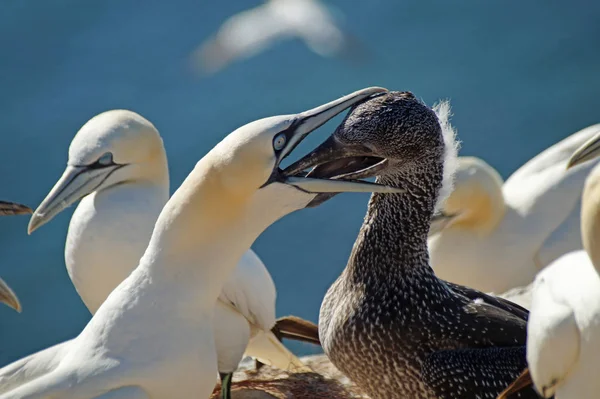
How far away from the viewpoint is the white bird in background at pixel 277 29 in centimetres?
1288

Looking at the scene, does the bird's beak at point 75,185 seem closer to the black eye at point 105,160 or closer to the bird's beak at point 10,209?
the black eye at point 105,160

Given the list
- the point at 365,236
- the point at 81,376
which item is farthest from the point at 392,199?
the point at 81,376

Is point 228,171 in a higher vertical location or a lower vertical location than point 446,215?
higher

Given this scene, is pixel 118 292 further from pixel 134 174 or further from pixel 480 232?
pixel 480 232

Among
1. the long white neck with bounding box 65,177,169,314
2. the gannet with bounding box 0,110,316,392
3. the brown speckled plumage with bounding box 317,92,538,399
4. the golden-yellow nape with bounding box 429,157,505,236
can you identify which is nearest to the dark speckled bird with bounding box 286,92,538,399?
the brown speckled plumage with bounding box 317,92,538,399

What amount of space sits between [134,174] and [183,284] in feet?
5.30

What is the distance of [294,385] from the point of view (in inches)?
217

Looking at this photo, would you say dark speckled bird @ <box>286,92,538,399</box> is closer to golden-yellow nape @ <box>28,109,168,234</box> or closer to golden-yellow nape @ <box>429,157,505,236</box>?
golden-yellow nape @ <box>28,109,168,234</box>

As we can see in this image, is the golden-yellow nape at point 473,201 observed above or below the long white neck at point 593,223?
below

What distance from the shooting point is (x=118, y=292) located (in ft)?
12.8

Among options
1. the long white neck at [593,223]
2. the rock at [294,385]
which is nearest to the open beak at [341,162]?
the long white neck at [593,223]

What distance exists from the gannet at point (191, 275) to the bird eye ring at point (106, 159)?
1461mm

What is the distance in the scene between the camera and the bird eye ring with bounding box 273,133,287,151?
Answer: 146 inches

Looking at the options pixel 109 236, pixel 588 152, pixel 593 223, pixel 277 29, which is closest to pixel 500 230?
pixel 588 152
